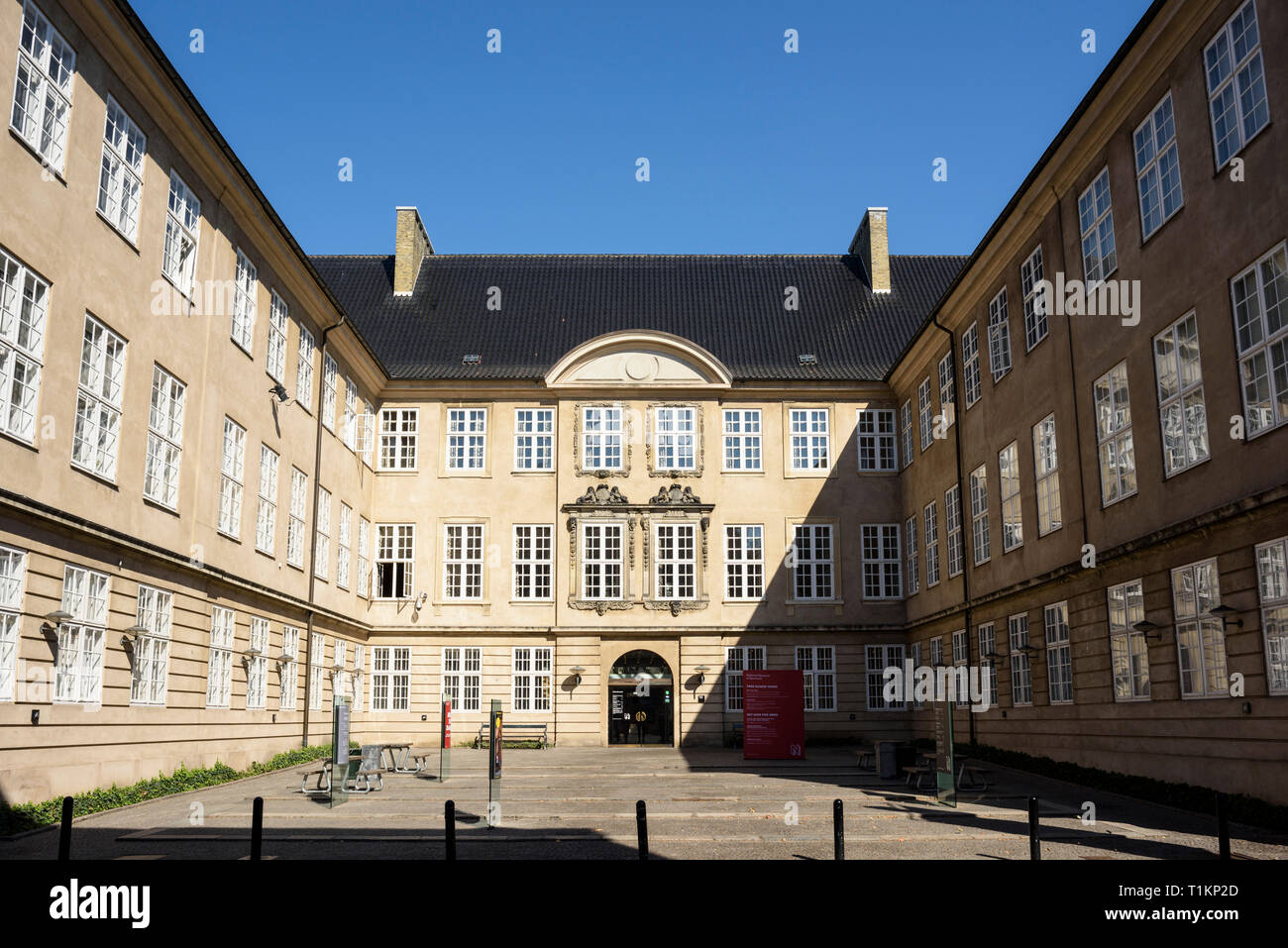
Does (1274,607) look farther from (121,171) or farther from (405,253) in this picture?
(405,253)

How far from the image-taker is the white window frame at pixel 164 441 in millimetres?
21594

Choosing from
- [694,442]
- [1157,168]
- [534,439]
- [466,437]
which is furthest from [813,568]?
[1157,168]

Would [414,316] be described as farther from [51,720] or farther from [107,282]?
[51,720]

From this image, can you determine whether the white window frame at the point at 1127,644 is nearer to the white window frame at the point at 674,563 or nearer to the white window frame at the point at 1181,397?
the white window frame at the point at 1181,397

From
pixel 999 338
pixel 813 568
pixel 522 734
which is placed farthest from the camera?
pixel 813 568

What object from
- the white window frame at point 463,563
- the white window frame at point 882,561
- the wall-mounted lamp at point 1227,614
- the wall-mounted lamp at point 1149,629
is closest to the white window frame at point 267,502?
the white window frame at point 463,563

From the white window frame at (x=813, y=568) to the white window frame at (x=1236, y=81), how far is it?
21749 mm

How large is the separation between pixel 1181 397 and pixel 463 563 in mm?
24624

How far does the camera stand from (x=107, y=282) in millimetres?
19703

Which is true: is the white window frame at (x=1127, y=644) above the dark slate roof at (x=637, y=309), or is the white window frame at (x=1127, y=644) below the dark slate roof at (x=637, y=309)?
below

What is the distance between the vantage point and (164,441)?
2223 centimetres
